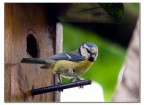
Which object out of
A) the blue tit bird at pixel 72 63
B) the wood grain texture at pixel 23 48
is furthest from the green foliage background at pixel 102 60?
the blue tit bird at pixel 72 63

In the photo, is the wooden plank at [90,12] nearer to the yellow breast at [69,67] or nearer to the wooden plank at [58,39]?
the wooden plank at [58,39]

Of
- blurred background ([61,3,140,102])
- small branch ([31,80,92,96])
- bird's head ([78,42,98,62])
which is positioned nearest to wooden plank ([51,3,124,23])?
blurred background ([61,3,140,102])

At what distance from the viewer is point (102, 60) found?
1934mm

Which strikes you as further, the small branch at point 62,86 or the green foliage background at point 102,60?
the green foliage background at point 102,60

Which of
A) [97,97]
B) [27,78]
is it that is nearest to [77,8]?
[27,78]

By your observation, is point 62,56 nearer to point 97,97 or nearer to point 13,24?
point 13,24

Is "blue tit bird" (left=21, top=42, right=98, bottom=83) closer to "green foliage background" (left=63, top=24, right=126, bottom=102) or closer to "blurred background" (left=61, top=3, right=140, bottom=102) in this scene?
"blurred background" (left=61, top=3, right=140, bottom=102)

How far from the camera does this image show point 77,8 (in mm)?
1700

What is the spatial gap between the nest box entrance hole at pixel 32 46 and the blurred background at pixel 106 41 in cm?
15

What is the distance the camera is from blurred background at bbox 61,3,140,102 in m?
1.54

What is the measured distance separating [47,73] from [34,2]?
8.7 inches

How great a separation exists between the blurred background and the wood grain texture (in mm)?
129

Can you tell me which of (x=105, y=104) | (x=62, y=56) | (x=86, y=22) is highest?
(x=86, y=22)

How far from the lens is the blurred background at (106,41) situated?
5.04ft
